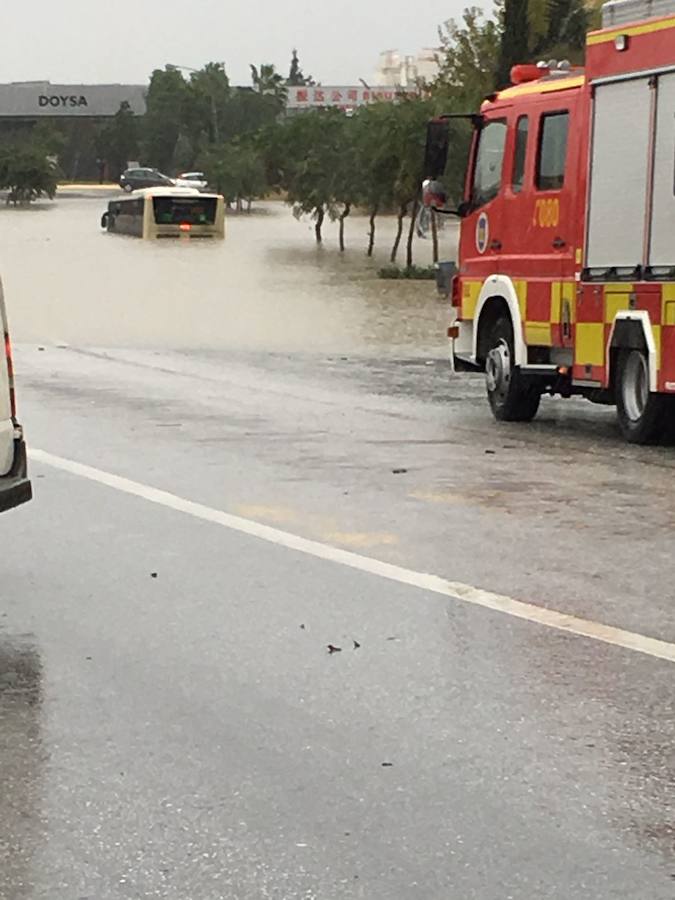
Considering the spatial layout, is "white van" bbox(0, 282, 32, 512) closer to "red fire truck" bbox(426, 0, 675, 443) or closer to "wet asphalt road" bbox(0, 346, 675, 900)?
"wet asphalt road" bbox(0, 346, 675, 900)

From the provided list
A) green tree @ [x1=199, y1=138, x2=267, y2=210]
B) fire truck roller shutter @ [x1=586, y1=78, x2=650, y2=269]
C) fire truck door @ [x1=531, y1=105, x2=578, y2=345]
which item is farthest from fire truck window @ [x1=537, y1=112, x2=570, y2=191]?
green tree @ [x1=199, y1=138, x2=267, y2=210]

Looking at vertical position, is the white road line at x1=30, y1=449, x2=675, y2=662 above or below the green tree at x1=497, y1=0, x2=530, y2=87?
below

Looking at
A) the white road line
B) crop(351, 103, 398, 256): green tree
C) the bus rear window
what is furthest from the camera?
the bus rear window

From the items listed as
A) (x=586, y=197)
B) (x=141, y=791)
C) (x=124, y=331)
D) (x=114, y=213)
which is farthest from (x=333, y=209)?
(x=141, y=791)

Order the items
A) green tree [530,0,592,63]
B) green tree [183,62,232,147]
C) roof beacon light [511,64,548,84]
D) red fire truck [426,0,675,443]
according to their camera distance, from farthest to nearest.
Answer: green tree [183,62,232,147] → green tree [530,0,592,63] → roof beacon light [511,64,548,84] → red fire truck [426,0,675,443]

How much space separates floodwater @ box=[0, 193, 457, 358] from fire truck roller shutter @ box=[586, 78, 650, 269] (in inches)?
441

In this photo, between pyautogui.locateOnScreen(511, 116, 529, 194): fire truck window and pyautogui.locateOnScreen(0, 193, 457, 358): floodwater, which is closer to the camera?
pyautogui.locateOnScreen(511, 116, 529, 194): fire truck window

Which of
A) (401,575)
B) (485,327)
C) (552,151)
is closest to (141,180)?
(485,327)

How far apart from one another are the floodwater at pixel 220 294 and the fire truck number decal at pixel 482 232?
8.87 meters

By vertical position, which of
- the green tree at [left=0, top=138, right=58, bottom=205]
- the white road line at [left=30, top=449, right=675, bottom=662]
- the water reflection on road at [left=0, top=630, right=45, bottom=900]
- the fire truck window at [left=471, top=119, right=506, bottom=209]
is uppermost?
the fire truck window at [left=471, top=119, right=506, bottom=209]

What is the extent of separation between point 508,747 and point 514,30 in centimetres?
4414

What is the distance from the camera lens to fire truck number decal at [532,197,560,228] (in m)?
16.4

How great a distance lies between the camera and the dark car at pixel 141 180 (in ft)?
405

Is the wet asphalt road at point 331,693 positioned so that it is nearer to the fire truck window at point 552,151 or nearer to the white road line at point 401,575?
the white road line at point 401,575
